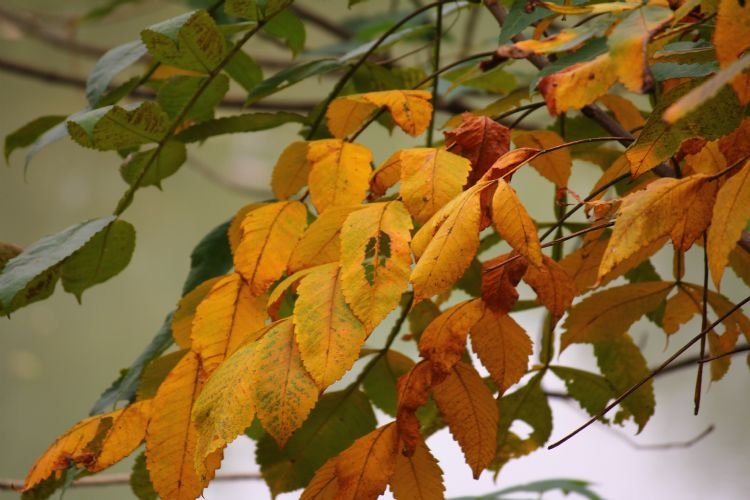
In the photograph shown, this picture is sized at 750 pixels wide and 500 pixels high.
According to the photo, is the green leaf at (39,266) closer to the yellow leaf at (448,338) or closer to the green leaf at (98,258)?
the green leaf at (98,258)

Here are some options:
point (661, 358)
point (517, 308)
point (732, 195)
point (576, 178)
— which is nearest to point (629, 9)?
point (732, 195)

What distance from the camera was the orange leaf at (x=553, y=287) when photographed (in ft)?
0.75

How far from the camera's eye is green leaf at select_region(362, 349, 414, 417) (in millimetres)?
335

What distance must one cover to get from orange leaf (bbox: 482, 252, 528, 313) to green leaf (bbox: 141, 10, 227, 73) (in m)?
0.14

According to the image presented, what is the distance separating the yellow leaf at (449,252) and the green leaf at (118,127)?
0.44ft

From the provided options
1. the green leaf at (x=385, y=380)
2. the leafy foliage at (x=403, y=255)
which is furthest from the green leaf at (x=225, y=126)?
the green leaf at (x=385, y=380)

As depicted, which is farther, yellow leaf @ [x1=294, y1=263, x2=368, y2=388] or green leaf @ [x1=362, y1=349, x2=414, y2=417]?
green leaf @ [x1=362, y1=349, x2=414, y2=417]

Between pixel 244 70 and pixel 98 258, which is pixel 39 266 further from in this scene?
pixel 244 70

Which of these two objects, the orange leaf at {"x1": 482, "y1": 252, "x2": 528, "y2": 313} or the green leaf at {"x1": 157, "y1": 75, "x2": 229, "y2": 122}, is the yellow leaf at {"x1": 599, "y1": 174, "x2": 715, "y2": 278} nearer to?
the orange leaf at {"x1": 482, "y1": 252, "x2": 528, "y2": 313}

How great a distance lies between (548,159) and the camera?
32 cm

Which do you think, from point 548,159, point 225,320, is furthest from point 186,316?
point 548,159

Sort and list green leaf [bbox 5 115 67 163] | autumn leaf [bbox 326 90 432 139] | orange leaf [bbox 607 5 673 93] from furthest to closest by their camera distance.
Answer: green leaf [bbox 5 115 67 163] < autumn leaf [bbox 326 90 432 139] < orange leaf [bbox 607 5 673 93]

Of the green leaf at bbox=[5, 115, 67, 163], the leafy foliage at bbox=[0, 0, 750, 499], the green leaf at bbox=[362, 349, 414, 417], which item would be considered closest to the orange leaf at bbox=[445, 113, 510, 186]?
the leafy foliage at bbox=[0, 0, 750, 499]

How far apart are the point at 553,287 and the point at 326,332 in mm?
61
